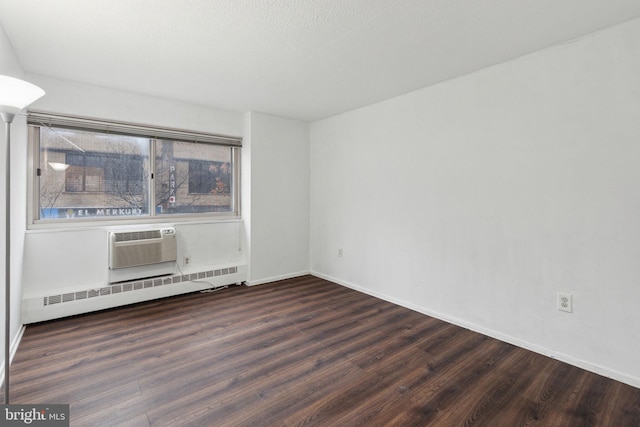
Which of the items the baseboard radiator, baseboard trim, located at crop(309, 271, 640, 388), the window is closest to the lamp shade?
the window

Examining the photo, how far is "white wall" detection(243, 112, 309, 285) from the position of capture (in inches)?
160

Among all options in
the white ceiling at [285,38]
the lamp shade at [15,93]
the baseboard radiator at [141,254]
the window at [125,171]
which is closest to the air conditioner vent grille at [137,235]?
the baseboard radiator at [141,254]

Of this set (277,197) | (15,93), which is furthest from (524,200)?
(15,93)

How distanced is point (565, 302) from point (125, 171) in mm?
4418

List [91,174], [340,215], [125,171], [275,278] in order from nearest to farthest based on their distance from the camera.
→ [91,174]
[125,171]
[340,215]
[275,278]

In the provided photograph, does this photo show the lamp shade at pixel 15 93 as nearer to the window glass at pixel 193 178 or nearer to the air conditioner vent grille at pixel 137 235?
the air conditioner vent grille at pixel 137 235

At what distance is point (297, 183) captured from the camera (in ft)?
14.7

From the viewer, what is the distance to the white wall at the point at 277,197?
407cm

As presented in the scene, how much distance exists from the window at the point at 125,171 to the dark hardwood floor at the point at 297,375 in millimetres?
1205

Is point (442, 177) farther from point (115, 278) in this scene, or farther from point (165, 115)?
point (115, 278)

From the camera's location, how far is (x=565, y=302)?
2207 millimetres

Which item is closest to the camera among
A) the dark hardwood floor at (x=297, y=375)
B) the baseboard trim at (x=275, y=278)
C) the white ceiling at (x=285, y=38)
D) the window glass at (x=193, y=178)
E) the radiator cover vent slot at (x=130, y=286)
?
the dark hardwood floor at (x=297, y=375)

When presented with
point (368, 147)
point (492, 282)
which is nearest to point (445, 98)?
point (368, 147)

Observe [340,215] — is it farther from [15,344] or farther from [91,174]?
[15,344]
